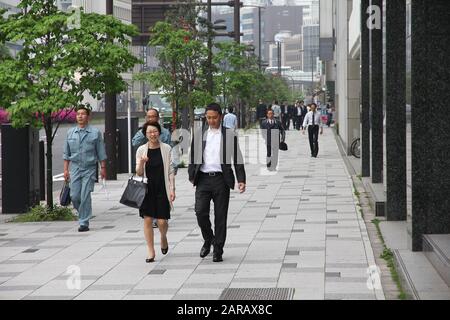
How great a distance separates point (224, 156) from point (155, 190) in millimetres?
844

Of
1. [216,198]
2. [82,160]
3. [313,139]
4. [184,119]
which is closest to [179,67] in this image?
[184,119]

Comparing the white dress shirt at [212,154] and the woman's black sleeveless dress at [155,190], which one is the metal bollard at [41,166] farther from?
the white dress shirt at [212,154]

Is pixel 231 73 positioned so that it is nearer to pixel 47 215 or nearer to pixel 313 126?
pixel 313 126

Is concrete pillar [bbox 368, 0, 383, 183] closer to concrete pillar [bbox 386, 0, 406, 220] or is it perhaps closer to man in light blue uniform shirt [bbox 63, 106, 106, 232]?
concrete pillar [bbox 386, 0, 406, 220]

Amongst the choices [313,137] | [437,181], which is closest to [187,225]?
[437,181]

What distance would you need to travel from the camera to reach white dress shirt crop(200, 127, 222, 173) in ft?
38.2

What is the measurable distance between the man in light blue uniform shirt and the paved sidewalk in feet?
1.52

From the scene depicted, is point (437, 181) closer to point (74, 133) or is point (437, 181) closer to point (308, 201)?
point (74, 133)

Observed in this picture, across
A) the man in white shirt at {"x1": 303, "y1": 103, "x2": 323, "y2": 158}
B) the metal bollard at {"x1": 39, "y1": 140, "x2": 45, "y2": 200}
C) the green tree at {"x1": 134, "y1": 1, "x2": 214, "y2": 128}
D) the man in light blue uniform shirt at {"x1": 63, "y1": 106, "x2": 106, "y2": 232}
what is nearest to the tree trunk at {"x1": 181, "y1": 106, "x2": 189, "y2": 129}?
the green tree at {"x1": 134, "y1": 1, "x2": 214, "y2": 128}

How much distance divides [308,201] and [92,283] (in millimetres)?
8906

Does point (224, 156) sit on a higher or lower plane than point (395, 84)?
lower

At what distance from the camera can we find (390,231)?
13680mm

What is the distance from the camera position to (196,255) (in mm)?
12148

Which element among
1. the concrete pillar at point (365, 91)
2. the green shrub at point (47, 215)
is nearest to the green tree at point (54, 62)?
the green shrub at point (47, 215)
